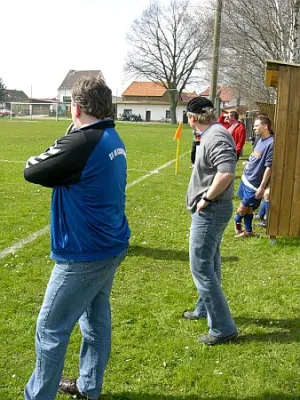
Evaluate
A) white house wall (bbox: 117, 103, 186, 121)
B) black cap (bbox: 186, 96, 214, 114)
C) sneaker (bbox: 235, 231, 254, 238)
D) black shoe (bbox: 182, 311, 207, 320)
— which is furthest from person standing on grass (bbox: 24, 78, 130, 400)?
→ white house wall (bbox: 117, 103, 186, 121)

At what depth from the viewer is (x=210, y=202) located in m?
3.68

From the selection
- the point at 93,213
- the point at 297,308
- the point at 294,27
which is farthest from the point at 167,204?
the point at 294,27

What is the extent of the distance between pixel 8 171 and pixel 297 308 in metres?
9.72

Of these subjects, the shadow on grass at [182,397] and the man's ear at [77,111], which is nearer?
the man's ear at [77,111]

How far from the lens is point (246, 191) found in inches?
274

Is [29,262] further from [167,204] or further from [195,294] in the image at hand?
[167,204]

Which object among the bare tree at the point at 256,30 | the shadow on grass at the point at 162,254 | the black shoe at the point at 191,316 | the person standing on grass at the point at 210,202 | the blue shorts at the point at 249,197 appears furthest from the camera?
the bare tree at the point at 256,30

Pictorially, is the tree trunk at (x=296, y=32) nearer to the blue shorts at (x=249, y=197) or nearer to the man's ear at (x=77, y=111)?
the blue shorts at (x=249, y=197)

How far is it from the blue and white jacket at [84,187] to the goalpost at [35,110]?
2417 inches

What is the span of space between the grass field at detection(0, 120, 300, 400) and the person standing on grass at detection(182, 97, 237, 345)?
11.6 inches

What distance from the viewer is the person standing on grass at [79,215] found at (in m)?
2.44

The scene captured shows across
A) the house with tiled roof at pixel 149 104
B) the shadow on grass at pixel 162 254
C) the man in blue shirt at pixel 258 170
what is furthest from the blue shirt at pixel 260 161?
the house with tiled roof at pixel 149 104

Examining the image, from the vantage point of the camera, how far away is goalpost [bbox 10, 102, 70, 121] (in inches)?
2562

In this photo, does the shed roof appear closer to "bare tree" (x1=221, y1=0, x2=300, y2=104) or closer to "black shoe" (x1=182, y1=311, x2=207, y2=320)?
"bare tree" (x1=221, y1=0, x2=300, y2=104)
